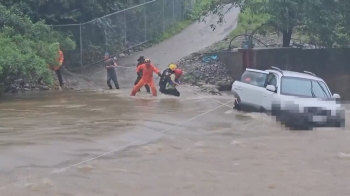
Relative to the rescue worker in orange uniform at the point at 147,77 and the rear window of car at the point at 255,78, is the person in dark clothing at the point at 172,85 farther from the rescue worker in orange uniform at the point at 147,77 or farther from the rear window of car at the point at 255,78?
the rear window of car at the point at 255,78

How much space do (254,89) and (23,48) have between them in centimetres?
774

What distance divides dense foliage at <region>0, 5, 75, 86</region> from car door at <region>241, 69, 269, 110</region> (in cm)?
650

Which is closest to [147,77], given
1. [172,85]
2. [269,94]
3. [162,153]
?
[172,85]

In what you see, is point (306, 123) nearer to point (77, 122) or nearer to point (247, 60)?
point (77, 122)

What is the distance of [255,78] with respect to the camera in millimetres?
16719

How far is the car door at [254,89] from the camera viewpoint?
16.1m

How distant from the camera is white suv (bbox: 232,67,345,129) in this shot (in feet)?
47.1

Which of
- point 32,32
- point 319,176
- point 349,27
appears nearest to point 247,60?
point 349,27

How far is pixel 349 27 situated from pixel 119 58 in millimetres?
9475

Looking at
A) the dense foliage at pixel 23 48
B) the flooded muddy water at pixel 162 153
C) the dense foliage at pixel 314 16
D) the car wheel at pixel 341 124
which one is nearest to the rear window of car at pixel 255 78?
the flooded muddy water at pixel 162 153

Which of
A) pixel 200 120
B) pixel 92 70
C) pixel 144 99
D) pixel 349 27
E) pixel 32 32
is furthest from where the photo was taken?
pixel 92 70

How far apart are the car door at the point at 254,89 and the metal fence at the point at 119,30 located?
11.4 m

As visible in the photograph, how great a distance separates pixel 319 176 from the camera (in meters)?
10.6

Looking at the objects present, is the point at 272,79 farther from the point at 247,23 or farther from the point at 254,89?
the point at 247,23
